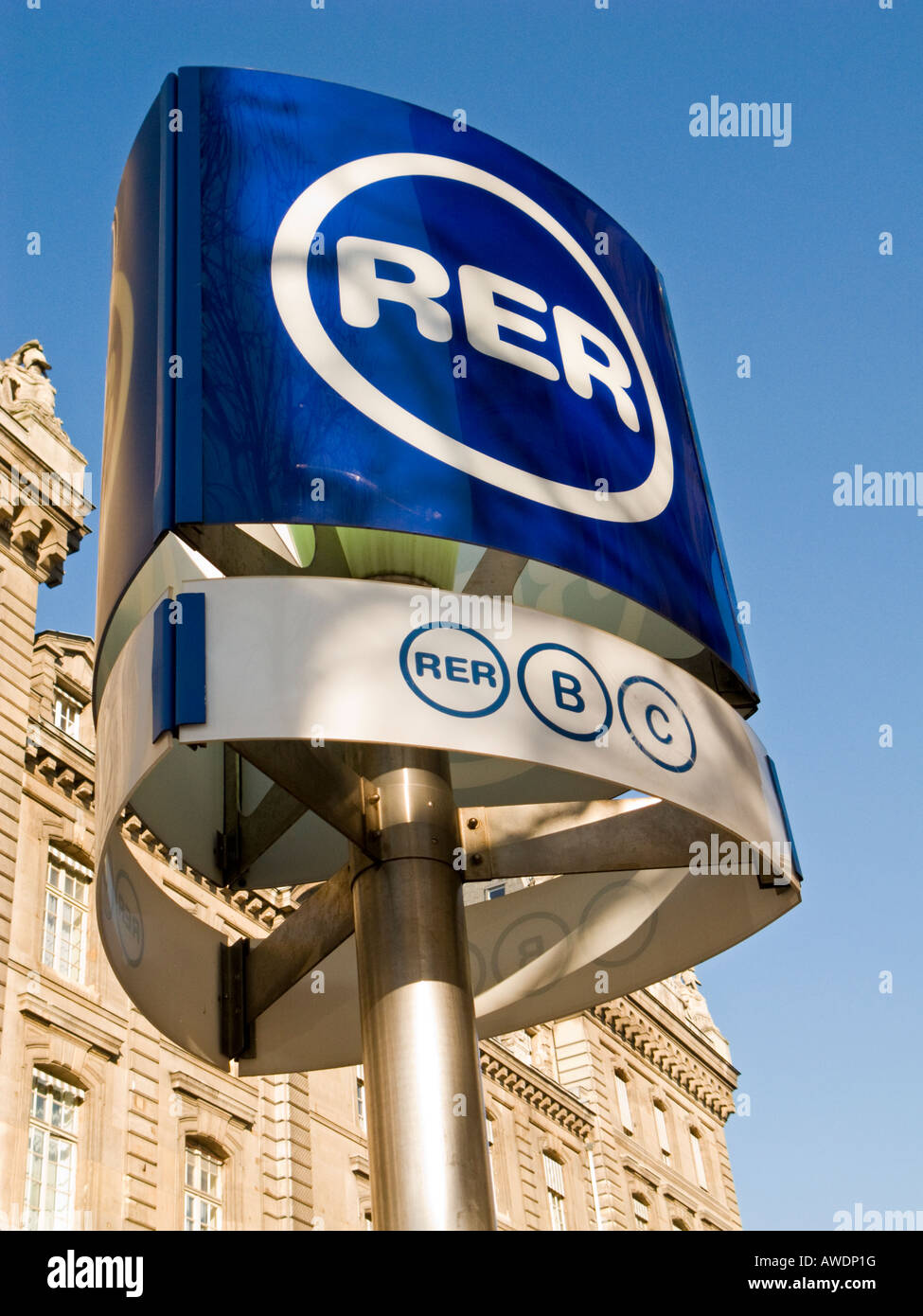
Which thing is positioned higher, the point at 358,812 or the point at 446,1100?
the point at 358,812

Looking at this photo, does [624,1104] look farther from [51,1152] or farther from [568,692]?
[568,692]

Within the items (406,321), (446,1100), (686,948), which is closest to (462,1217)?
(446,1100)

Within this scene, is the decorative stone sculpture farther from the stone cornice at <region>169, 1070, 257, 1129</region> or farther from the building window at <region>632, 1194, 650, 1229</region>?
the building window at <region>632, 1194, 650, 1229</region>

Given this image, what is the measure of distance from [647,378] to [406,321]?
1.91 metres

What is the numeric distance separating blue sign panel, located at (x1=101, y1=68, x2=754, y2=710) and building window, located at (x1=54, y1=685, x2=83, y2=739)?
851 inches

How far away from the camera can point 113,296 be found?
9.90m

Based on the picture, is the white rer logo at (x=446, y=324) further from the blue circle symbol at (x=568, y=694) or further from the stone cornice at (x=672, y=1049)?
the stone cornice at (x=672, y=1049)

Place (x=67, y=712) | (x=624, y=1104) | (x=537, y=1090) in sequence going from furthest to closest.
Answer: (x=624, y=1104), (x=537, y=1090), (x=67, y=712)

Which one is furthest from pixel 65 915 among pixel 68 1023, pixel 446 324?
pixel 446 324

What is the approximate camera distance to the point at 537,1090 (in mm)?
40375

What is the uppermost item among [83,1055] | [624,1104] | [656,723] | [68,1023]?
[624,1104]

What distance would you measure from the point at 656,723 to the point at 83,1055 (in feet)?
65.0
